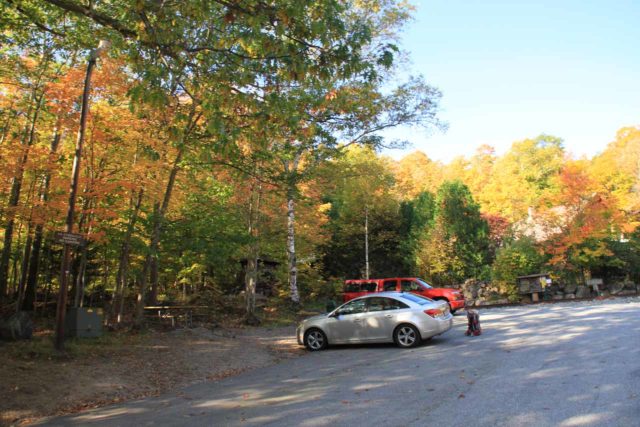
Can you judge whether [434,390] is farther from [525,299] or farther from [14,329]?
[525,299]

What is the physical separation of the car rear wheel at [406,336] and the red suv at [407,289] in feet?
29.3

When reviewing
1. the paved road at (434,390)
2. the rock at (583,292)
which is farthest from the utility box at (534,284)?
the paved road at (434,390)

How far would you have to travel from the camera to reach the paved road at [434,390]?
5527mm

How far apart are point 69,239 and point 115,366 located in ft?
9.24

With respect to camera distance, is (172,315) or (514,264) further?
(514,264)

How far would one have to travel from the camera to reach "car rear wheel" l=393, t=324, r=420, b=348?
1136 centimetres

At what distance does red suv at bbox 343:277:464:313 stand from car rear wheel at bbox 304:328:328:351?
29.0ft

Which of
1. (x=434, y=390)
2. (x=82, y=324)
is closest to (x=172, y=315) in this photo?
(x=82, y=324)

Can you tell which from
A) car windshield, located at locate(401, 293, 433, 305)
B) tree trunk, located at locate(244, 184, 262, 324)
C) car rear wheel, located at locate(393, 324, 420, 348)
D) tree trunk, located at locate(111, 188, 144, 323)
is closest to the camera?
car rear wheel, located at locate(393, 324, 420, 348)

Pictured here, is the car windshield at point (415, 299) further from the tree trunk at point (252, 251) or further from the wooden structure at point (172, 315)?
the wooden structure at point (172, 315)

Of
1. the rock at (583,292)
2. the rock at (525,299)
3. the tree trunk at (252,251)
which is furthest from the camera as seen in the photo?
the rock at (583,292)

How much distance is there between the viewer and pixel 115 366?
982 cm

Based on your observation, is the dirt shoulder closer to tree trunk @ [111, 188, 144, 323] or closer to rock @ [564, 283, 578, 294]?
tree trunk @ [111, 188, 144, 323]

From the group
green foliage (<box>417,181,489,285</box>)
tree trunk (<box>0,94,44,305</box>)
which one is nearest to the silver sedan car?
tree trunk (<box>0,94,44,305</box>)
